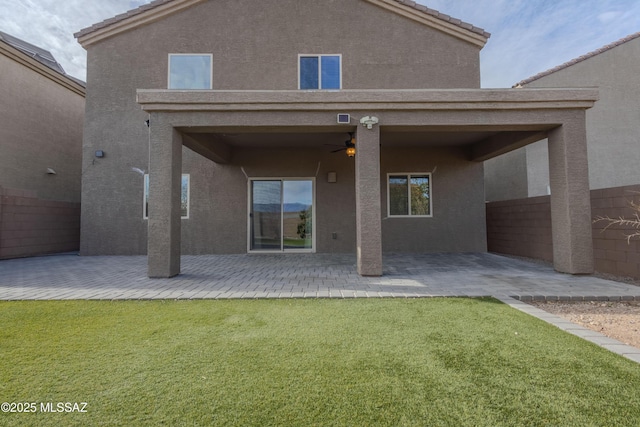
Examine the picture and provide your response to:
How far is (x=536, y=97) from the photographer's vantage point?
18.0 feet

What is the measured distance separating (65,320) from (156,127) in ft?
12.0

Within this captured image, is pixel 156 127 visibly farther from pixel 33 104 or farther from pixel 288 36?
pixel 33 104

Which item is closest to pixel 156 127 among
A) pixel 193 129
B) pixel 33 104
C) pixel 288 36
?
pixel 193 129

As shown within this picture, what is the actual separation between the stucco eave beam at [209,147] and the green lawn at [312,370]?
403 centimetres

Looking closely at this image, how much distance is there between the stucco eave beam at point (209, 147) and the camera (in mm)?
6441

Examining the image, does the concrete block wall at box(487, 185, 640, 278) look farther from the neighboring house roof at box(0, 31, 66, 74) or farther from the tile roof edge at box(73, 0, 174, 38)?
the neighboring house roof at box(0, 31, 66, 74)

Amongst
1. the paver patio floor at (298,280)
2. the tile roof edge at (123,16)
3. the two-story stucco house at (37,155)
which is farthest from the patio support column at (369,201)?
the two-story stucco house at (37,155)

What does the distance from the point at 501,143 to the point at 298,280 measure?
6.03 m

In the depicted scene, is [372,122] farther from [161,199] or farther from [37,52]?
[37,52]

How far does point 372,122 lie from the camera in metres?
5.53

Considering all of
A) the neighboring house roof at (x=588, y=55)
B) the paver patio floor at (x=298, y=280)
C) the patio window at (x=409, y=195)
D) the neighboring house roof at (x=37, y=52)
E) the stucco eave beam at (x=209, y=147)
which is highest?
the neighboring house roof at (x=37, y=52)

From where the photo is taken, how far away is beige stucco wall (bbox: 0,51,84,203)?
30.5 ft

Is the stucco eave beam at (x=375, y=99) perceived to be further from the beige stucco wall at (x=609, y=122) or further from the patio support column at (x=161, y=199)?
the beige stucco wall at (x=609, y=122)

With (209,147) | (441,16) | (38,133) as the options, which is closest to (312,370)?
(209,147)
